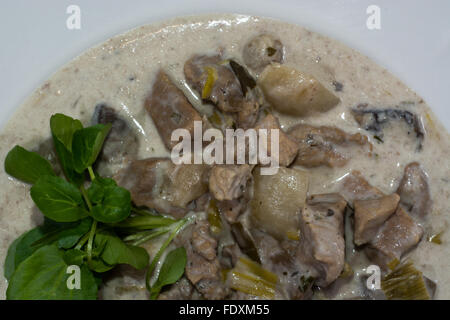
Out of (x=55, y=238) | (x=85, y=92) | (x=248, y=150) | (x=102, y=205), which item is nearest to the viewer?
(x=102, y=205)

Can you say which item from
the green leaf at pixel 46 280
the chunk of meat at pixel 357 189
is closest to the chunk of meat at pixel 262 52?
the chunk of meat at pixel 357 189

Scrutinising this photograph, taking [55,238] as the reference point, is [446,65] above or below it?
above

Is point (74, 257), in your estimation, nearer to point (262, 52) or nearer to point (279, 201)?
point (279, 201)

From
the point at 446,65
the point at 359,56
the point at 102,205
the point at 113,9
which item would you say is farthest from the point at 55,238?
the point at 446,65

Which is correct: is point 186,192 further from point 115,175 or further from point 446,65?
point 446,65

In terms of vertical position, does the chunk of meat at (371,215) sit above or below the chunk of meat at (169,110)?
below

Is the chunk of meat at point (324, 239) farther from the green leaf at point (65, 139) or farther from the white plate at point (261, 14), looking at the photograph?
the green leaf at point (65, 139)
